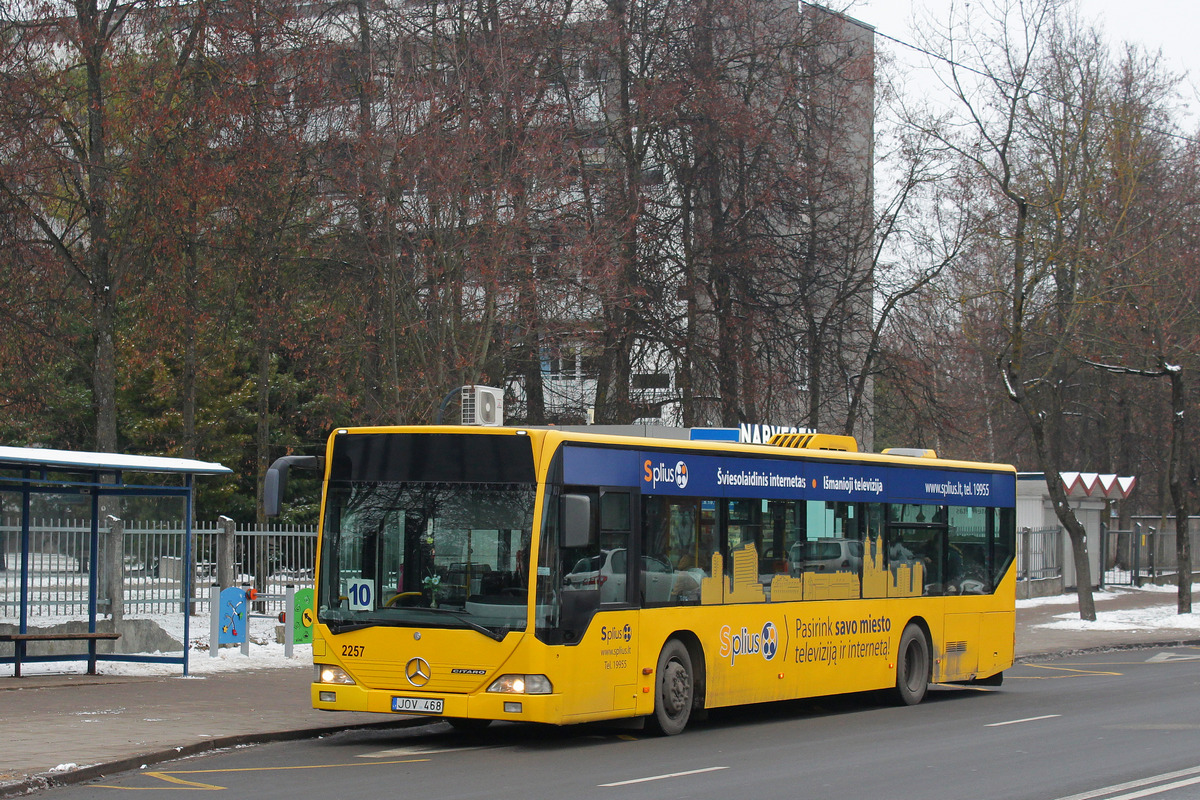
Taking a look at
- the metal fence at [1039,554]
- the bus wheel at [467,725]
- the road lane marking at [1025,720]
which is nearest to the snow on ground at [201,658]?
the bus wheel at [467,725]

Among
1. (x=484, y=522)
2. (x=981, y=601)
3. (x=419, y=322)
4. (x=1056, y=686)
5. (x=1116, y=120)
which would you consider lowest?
(x=1056, y=686)

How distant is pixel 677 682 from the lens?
12992 mm

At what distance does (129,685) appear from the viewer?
16219 millimetres

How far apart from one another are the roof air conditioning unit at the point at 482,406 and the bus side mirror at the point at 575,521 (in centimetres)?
303

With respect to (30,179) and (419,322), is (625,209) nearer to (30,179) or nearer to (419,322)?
(419,322)

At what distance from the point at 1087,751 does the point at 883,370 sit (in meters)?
19.5

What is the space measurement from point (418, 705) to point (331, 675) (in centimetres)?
96

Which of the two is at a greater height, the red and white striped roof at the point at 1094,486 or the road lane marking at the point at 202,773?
the red and white striped roof at the point at 1094,486

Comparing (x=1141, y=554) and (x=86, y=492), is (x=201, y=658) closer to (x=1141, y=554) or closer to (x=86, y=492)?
(x=86, y=492)

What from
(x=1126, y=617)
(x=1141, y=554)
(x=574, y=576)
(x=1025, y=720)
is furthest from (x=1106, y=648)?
(x=1141, y=554)

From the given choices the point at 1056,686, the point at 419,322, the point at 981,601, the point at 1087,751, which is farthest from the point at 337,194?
the point at 1087,751

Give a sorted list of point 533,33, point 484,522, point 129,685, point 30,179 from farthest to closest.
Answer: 1. point 533,33
2. point 30,179
3. point 129,685
4. point 484,522

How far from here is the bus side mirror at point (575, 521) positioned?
11.5 meters

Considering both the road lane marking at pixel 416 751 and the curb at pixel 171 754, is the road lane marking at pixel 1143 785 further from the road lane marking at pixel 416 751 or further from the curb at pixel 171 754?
the curb at pixel 171 754
